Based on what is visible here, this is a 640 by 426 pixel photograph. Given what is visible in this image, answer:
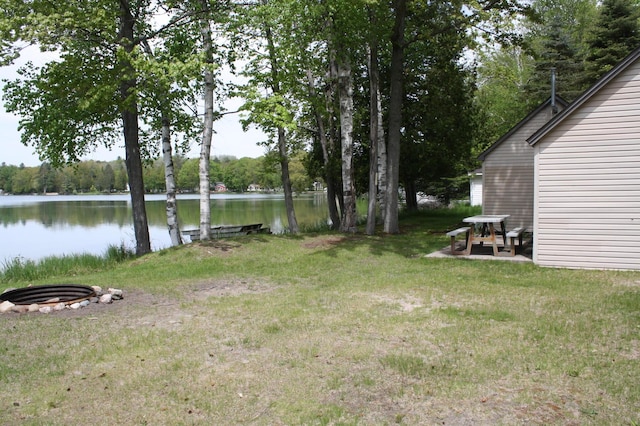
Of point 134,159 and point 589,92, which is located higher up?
point 589,92

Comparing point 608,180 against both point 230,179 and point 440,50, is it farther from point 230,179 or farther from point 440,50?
point 230,179

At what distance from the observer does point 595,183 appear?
970 centimetres

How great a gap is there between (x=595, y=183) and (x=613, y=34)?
22.0 meters

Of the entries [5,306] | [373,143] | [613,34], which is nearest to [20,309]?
[5,306]

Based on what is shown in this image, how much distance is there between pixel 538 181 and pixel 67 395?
932cm

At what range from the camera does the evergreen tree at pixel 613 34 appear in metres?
26.1

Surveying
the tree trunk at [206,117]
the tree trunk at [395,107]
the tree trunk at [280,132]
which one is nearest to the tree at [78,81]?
the tree trunk at [206,117]

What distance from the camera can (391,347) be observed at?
5.42 metres

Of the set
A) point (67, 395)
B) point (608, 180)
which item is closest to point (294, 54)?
point (608, 180)

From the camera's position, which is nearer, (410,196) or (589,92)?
(589,92)

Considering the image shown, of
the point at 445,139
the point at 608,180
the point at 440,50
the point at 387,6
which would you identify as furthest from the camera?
the point at 445,139

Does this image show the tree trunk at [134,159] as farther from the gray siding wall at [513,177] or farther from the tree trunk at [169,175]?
the gray siding wall at [513,177]

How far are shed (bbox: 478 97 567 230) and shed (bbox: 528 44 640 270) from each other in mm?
6051

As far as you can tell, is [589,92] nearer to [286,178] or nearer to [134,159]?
[286,178]
